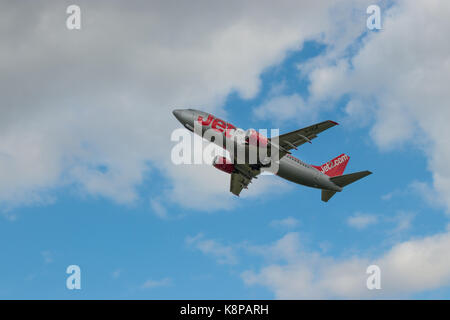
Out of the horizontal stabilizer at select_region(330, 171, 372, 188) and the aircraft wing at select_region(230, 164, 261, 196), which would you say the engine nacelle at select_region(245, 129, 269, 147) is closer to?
the aircraft wing at select_region(230, 164, 261, 196)

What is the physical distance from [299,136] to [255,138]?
6.18 metres

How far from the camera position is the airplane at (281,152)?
251ft

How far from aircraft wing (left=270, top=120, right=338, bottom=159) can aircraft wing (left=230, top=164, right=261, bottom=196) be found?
853 cm

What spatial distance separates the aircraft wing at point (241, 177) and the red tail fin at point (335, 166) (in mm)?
10240

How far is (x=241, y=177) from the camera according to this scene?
89125 millimetres

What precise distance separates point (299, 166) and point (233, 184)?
48.1 feet

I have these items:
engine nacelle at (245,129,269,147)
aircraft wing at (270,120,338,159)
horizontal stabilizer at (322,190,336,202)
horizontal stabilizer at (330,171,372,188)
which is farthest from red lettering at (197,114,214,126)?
horizontal stabilizer at (322,190,336,202)

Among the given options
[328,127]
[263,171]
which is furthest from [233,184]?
[328,127]

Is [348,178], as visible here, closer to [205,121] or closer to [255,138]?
[255,138]

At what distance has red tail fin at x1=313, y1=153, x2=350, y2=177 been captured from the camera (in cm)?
8441

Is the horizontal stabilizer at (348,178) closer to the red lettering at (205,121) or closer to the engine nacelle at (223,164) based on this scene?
the engine nacelle at (223,164)

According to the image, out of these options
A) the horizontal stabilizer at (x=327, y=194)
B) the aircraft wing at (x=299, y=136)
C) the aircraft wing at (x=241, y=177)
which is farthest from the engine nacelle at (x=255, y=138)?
the horizontal stabilizer at (x=327, y=194)

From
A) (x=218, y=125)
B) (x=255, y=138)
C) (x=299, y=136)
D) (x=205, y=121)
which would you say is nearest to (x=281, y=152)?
(x=299, y=136)

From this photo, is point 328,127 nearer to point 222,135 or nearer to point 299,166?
point 299,166
